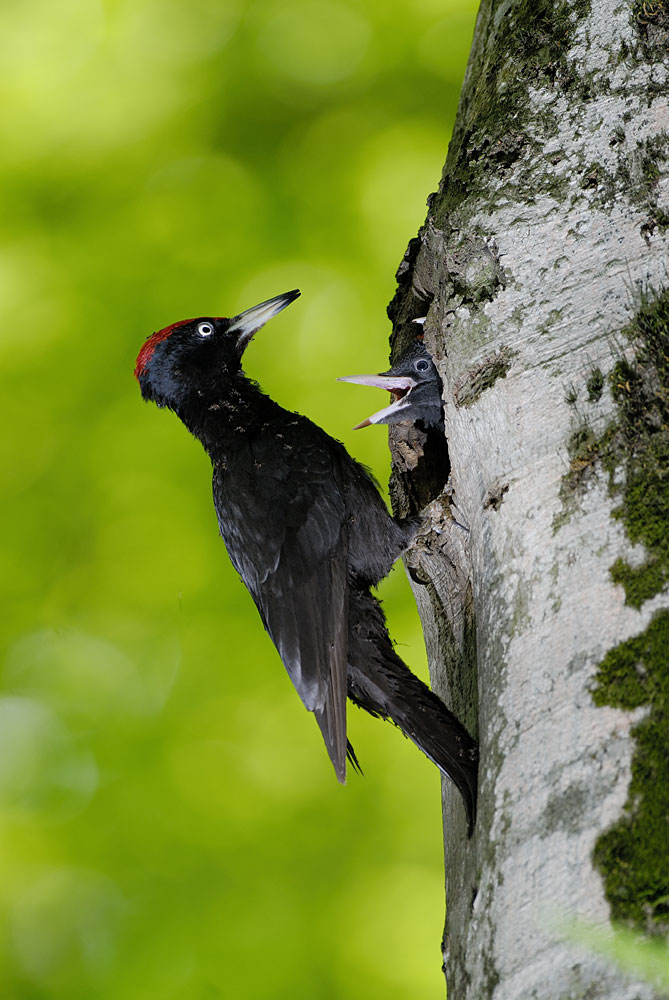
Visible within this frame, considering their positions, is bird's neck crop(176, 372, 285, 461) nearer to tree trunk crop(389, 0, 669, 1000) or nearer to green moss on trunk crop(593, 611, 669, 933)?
tree trunk crop(389, 0, 669, 1000)

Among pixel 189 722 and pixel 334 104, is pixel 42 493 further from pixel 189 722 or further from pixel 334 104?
pixel 334 104

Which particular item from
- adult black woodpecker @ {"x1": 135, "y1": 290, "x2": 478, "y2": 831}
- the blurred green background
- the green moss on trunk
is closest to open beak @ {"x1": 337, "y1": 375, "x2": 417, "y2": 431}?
adult black woodpecker @ {"x1": 135, "y1": 290, "x2": 478, "y2": 831}

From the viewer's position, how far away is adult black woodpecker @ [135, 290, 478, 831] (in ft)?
7.75

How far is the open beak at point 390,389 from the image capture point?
3.13 metres

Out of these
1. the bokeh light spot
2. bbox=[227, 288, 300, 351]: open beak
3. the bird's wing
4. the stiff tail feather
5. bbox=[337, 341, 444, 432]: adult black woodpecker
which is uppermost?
the bokeh light spot

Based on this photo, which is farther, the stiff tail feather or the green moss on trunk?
the stiff tail feather

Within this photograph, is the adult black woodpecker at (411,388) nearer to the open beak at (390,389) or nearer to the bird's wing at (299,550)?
the open beak at (390,389)

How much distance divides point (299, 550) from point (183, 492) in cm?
80

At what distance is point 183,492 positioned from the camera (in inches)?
138

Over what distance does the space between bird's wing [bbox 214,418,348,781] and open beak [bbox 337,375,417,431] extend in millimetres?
188

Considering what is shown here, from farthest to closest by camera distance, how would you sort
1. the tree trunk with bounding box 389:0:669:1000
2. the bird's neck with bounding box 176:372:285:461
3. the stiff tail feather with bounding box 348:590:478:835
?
the bird's neck with bounding box 176:372:285:461
the stiff tail feather with bounding box 348:590:478:835
the tree trunk with bounding box 389:0:669:1000

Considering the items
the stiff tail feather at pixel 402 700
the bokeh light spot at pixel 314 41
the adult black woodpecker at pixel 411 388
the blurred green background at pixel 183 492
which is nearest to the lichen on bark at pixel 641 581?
the stiff tail feather at pixel 402 700

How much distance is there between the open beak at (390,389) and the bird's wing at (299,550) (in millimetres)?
188

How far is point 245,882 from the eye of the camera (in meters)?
3.05
